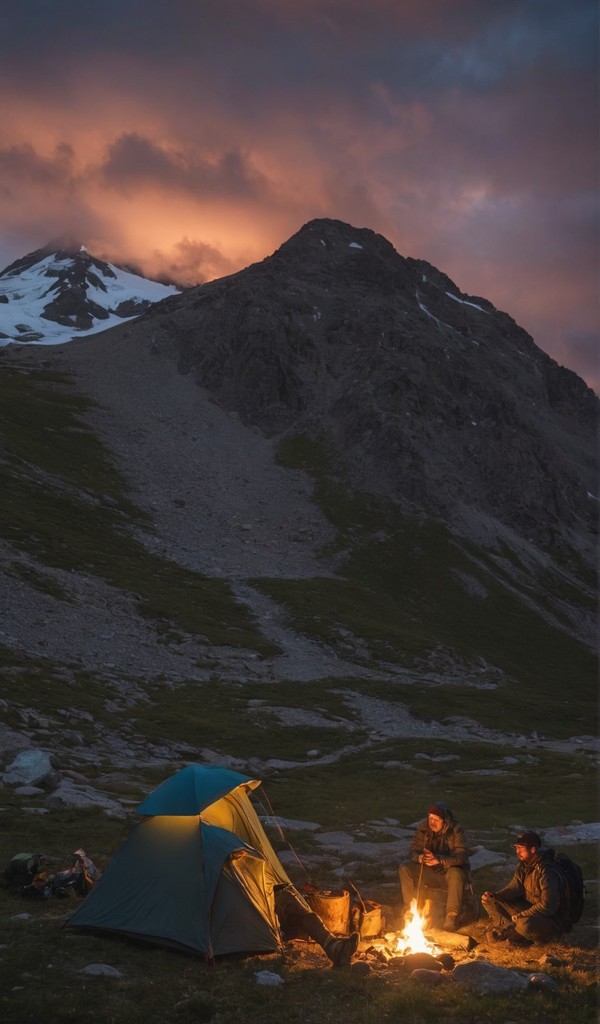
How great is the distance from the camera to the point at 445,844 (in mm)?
15516

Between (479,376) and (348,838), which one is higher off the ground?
(479,376)

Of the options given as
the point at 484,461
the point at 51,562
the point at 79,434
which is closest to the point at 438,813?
the point at 51,562

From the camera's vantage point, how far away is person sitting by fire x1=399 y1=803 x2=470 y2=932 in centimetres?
1515

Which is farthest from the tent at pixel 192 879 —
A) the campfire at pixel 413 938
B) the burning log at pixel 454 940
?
the burning log at pixel 454 940

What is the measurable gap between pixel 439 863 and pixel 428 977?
3.39 metres

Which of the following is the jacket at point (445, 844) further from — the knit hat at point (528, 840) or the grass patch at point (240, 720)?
the grass patch at point (240, 720)

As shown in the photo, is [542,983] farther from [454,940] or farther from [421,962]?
[454,940]

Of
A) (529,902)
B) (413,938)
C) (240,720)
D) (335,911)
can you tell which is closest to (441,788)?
(240,720)

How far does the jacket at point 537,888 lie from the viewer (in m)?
14.0

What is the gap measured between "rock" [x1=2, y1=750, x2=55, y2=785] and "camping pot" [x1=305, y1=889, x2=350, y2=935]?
15219 mm

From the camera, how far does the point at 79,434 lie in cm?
12338

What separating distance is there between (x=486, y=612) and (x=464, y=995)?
312ft

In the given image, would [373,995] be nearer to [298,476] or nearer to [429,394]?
[298,476]

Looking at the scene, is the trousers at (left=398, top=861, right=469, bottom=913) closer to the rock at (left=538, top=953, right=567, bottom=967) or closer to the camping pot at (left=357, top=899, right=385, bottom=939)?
the camping pot at (left=357, top=899, right=385, bottom=939)
